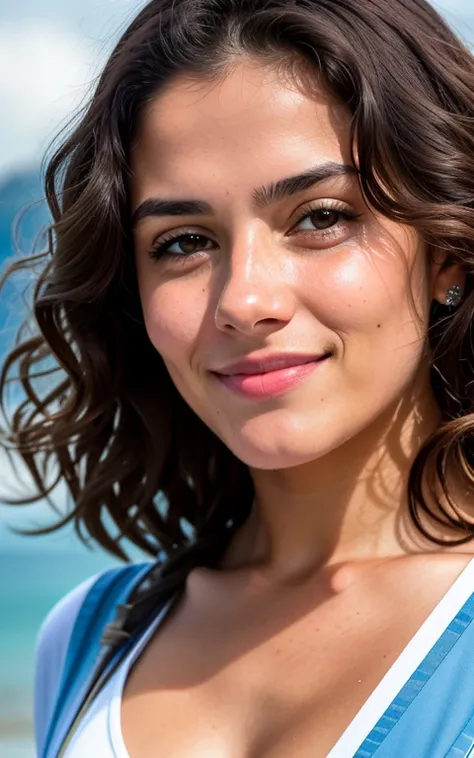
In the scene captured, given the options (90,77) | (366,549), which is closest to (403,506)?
(366,549)

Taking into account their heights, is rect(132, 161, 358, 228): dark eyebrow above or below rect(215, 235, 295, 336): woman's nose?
above

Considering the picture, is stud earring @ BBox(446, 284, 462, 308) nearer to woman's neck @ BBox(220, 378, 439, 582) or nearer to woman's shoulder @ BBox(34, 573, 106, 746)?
woman's neck @ BBox(220, 378, 439, 582)

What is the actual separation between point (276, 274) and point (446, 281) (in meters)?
0.31

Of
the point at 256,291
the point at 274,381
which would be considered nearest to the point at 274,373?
the point at 274,381

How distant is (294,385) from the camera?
1.75m

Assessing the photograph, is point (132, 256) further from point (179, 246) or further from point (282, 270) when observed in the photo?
point (282, 270)

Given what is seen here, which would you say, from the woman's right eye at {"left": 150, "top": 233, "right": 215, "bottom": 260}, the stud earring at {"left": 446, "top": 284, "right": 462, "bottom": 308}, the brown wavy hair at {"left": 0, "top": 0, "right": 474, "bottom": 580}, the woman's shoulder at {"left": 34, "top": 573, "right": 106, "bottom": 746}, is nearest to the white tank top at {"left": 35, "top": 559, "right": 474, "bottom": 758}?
the woman's shoulder at {"left": 34, "top": 573, "right": 106, "bottom": 746}

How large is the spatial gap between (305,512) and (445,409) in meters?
0.31

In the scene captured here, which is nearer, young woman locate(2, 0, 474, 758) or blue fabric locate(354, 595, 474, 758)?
blue fabric locate(354, 595, 474, 758)

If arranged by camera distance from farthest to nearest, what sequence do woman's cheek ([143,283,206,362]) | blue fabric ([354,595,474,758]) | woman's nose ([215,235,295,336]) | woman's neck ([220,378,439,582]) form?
1. woman's neck ([220,378,439,582])
2. woman's cheek ([143,283,206,362])
3. woman's nose ([215,235,295,336])
4. blue fabric ([354,595,474,758])

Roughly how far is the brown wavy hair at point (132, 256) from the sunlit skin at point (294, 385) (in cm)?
4

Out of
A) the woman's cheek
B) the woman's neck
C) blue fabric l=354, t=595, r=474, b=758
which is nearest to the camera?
blue fabric l=354, t=595, r=474, b=758

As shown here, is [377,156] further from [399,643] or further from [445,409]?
[399,643]

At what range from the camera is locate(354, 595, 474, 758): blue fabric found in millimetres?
1541
